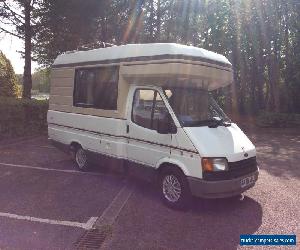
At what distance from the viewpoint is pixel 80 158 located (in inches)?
344

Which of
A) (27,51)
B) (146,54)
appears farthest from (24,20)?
(146,54)

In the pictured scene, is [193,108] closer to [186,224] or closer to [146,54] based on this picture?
[146,54]

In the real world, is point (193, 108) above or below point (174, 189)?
above

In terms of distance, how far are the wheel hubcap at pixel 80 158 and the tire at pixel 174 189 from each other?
2.88 metres

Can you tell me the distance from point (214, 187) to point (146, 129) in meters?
1.85

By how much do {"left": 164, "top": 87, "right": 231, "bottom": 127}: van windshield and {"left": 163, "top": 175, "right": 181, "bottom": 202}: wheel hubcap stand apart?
104 centimetres

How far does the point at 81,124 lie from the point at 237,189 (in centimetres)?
419

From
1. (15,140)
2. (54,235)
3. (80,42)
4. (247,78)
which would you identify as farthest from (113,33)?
(54,235)

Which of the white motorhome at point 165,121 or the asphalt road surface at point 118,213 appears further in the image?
the white motorhome at point 165,121

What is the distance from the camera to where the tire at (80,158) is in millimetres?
8609

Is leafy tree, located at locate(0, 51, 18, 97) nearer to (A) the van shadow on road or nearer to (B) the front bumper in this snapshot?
(A) the van shadow on road

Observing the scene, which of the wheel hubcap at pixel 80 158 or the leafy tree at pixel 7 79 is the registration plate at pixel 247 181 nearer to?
the wheel hubcap at pixel 80 158

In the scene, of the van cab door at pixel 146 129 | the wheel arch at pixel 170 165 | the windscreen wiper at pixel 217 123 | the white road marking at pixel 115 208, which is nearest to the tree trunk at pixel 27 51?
the van cab door at pixel 146 129

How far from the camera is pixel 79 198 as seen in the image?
6.60 meters
